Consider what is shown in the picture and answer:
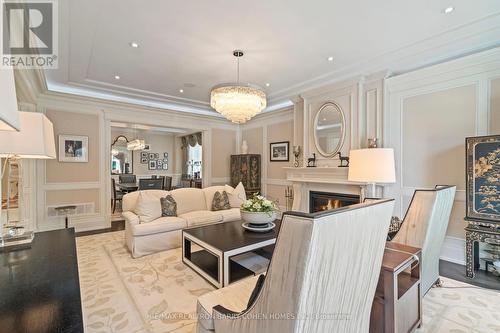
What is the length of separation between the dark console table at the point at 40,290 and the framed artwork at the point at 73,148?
3725 mm

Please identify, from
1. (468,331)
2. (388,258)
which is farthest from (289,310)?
(468,331)

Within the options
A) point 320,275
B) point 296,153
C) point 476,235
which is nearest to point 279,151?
point 296,153

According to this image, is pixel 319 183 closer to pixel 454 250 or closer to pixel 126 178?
pixel 454 250

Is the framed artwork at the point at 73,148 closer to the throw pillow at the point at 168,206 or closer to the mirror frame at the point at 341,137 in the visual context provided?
the throw pillow at the point at 168,206

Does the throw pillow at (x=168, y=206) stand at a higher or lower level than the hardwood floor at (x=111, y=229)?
higher

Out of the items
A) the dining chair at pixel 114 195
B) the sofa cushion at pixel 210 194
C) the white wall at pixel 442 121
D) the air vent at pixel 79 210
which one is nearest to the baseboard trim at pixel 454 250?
the white wall at pixel 442 121

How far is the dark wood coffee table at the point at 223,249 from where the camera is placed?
2467 millimetres

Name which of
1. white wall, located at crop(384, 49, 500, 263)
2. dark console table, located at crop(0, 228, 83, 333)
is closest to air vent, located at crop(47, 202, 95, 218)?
dark console table, located at crop(0, 228, 83, 333)

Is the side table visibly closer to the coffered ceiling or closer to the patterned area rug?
the patterned area rug

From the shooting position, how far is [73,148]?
4.69m

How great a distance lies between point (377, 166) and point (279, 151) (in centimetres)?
327

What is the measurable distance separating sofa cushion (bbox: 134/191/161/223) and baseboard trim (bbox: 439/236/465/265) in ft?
13.9

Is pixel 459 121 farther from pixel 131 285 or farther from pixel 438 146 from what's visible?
pixel 131 285

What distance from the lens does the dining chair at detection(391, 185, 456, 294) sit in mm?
2053
